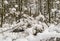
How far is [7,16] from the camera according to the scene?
8398 mm

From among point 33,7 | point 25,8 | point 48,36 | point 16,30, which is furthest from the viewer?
point 33,7

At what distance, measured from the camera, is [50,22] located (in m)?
7.45

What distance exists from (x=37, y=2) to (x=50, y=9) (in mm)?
1590

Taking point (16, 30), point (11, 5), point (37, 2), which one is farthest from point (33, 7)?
point (16, 30)

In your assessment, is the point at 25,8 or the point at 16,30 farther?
the point at 25,8

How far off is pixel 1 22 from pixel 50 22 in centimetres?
203

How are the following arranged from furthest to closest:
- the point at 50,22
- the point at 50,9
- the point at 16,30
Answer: the point at 50,9, the point at 50,22, the point at 16,30

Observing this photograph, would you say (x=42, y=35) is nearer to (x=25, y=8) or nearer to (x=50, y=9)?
(x=50, y=9)

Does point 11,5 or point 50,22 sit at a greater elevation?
point 11,5

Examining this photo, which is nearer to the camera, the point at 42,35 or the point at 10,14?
the point at 42,35

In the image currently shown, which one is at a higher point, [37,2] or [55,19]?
[37,2]

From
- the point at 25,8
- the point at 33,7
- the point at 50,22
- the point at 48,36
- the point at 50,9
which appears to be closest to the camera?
the point at 48,36

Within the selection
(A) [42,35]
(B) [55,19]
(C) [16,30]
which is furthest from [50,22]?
(A) [42,35]

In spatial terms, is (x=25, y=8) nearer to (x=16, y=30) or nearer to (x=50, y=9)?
(x=50, y=9)
